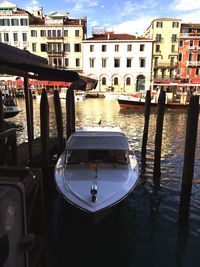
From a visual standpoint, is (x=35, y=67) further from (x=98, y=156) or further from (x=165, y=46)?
(x=165, y=46)

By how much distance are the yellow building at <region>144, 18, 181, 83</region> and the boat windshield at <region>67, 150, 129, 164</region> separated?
41211 millimetres

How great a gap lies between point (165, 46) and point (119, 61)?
28.7 feet

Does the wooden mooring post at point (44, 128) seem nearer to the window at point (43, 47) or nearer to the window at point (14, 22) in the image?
the window at point (43, 47)

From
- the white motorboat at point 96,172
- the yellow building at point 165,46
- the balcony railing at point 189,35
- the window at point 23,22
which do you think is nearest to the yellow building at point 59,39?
the window at point 23,22

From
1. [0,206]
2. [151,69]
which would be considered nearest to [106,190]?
[0,206]

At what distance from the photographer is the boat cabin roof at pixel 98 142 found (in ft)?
22.3

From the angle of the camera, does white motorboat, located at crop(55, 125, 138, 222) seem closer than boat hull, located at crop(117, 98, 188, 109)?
Yes

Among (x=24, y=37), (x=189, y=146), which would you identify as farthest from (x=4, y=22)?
(x=189, y=146)

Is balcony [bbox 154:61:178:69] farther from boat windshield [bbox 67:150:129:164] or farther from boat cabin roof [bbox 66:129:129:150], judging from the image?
boat windshield [bbox 67:150:129:164]

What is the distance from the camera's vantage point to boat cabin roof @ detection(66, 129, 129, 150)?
679cm

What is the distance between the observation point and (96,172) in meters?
6.14

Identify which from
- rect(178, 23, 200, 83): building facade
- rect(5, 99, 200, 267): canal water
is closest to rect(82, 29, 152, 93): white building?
rect(178, 23, 200, 83): building facade

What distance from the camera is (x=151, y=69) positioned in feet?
155

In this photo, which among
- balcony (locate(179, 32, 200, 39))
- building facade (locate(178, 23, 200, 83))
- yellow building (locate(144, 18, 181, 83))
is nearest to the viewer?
balcony (locate(179, 32, 200, 39))
